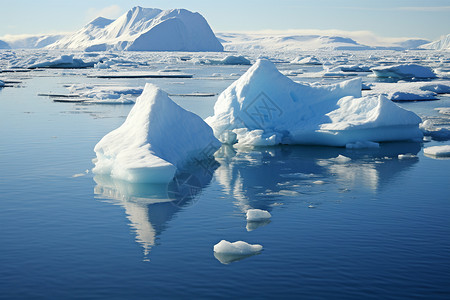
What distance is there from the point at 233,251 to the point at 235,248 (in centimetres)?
5

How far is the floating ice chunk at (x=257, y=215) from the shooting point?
880cm

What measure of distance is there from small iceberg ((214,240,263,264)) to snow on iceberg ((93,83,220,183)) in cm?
325

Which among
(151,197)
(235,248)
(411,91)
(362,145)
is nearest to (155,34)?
(411,91)

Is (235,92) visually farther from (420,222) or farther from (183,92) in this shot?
(183,92)

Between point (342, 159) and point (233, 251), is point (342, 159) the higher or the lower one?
the lower one

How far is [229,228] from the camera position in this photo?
838 cm

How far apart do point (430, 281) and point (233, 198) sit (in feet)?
14.4

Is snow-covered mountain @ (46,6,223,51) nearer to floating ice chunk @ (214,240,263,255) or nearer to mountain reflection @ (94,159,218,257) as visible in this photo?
mountain reflection @ (94,159,218,257)

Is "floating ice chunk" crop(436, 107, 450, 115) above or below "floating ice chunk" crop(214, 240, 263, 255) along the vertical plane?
below

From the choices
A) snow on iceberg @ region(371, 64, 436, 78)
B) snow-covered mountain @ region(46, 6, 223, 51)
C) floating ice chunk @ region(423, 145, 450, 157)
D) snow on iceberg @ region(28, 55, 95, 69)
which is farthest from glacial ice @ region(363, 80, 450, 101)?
snow-covered mountain @ region(46, 6, 223, 51)

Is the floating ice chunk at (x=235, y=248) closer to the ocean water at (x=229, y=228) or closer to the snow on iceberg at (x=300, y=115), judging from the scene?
the ocean water at (x=229, y=228)

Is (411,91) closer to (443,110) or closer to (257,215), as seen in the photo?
(443,110)

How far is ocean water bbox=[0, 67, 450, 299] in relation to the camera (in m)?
6.42

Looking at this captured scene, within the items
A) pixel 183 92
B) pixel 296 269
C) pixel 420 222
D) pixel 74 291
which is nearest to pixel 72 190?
pixel 74 291
